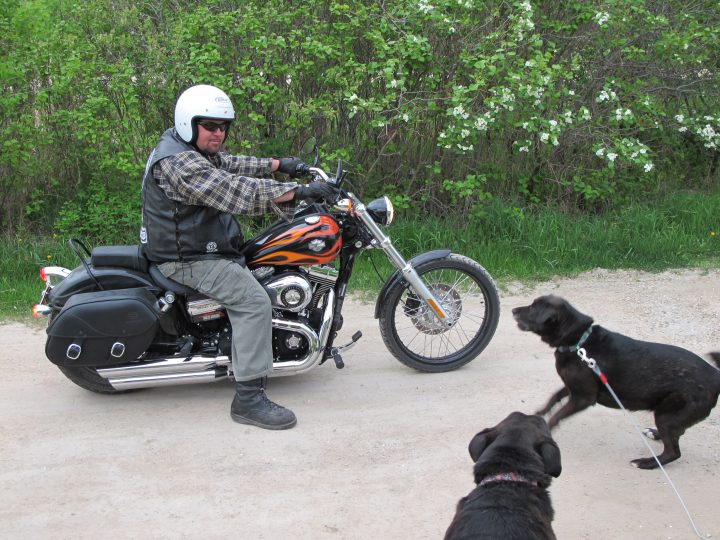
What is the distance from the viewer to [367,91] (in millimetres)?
7699

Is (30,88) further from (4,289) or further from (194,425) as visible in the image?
(194,425)

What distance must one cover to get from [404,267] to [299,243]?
0.72 m

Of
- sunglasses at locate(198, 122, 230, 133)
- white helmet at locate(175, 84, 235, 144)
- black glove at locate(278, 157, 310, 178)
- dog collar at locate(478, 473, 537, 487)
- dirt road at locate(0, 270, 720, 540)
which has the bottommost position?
dirt road at locate(0, 270, 720, 540)

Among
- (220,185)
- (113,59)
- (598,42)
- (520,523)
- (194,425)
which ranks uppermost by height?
(598,42)

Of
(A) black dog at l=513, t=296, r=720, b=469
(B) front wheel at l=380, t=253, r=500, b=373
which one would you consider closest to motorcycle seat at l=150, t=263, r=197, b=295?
(B) front wheel at l=380, t=253, r=500, b=373

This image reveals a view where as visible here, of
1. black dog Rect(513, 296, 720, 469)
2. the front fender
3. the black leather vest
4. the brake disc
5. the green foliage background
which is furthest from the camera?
the green foliage background

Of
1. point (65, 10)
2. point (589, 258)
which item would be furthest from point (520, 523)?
point (65, 10)

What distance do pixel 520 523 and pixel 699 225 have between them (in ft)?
20.1

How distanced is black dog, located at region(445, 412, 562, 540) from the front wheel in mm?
1970

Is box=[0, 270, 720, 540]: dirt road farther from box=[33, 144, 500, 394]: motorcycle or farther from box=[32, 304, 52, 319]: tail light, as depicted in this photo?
box=[32, 304, 52, 319]: tail light

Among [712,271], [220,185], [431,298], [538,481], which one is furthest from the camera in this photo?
[712,271]

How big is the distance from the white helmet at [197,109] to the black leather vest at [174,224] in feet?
0.30

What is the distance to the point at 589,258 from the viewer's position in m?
7.39

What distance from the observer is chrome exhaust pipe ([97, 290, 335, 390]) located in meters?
4.73
